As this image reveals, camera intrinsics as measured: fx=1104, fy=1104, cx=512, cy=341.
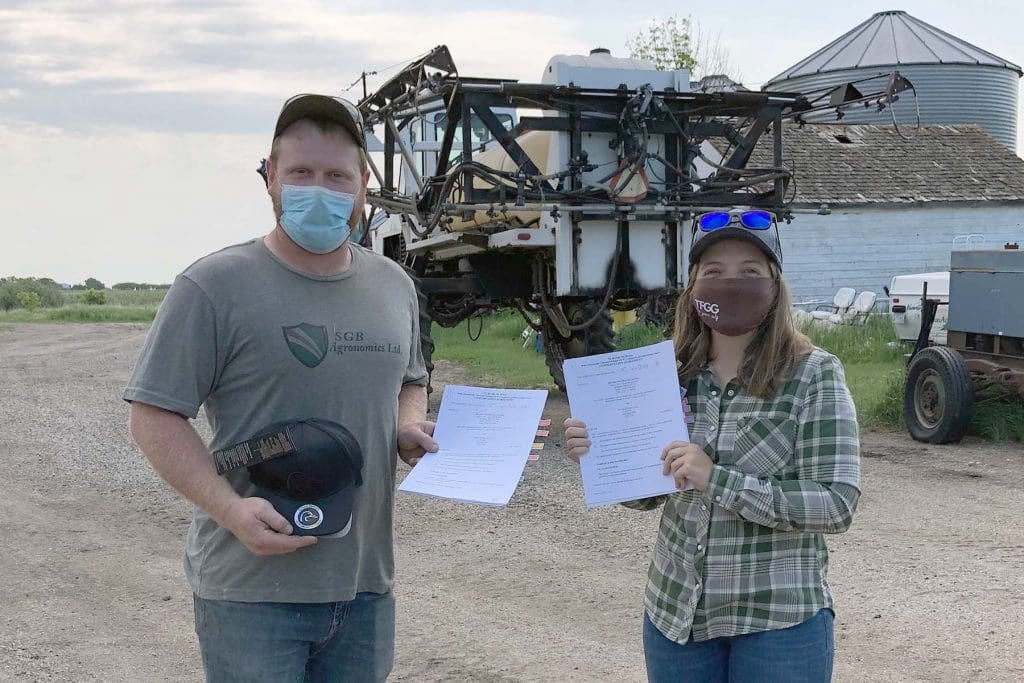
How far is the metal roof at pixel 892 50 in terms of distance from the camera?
30.4m

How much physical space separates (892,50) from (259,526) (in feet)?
104

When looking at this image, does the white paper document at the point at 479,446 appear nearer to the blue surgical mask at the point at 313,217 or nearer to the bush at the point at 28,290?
the blue surgical mask at the point at 313,217

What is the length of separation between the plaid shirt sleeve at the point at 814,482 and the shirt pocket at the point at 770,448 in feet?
0.06

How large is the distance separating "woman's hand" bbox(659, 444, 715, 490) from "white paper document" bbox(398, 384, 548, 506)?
0.36 metres

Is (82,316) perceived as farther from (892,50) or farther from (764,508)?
(764,508)

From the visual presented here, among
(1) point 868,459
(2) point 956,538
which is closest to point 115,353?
(1) point 868,459

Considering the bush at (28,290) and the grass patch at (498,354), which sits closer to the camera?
the grass patch at (498,354)

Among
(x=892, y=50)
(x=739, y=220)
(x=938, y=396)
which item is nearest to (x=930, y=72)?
(x=892, y=50)

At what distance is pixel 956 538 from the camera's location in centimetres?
686

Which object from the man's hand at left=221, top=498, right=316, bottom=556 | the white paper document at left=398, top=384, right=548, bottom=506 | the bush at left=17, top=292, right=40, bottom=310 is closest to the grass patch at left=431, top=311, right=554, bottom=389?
the white paper document at left=398, top=384, right=548, bottom=506

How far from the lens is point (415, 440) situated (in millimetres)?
2742

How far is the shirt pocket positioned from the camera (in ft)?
8.26

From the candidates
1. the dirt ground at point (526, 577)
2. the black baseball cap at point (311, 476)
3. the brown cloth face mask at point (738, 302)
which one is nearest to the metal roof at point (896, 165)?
the dirt ground at point (526, 577)

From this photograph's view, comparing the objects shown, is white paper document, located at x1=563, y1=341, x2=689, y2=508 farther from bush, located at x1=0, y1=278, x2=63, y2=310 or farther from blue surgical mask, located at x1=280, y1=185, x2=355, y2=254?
bush, located at x1=0, y1=278, x2=63, y2=310
